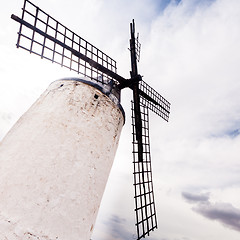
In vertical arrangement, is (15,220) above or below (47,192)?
below

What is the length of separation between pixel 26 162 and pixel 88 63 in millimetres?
2890

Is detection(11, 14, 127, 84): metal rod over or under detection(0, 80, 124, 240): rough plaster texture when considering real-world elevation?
over

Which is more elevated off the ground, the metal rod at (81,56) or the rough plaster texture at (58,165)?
the metal rod at (81,56)

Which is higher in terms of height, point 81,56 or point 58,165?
point 81,56

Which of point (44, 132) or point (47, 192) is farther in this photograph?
point (44, 132)

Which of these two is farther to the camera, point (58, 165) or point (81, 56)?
point (81, 56)

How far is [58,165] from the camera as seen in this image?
2.63 meters

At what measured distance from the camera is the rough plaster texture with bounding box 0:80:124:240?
2.21m

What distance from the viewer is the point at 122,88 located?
18.5 feet

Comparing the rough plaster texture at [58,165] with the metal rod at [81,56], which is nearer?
the rough plaster texture at [58,165]

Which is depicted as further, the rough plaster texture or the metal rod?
the metal rod

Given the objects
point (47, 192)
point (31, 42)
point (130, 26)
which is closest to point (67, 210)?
point (47, 192)

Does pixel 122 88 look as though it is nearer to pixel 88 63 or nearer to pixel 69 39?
pixel 88 63

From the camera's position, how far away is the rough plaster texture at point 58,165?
221 cm
